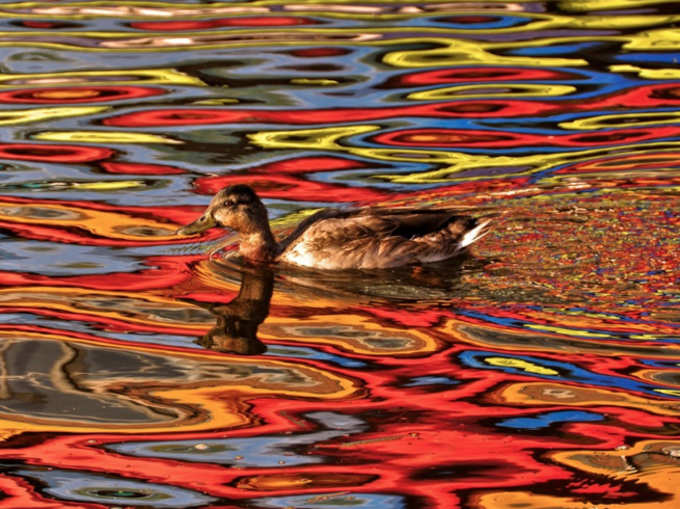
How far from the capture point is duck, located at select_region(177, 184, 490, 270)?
11000 millimetres

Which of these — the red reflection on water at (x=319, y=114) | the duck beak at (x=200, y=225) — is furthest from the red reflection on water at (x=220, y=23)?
the duck beak at (x=200, y=225)

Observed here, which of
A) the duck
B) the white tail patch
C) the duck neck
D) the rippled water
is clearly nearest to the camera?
the rippled water

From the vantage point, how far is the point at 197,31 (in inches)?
698

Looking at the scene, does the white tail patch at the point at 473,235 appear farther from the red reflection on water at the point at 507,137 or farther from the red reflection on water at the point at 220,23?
the red reflection on water at the point at 220,23

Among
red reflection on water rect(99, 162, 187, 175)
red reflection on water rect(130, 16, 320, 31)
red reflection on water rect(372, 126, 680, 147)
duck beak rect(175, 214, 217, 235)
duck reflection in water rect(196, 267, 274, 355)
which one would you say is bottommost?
duck reflection in water rect(196, 267, 274, 355)

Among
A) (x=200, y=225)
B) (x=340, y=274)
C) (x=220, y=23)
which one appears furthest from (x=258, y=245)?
(x=220, y=23)

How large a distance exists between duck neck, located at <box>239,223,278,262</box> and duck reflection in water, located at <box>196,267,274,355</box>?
212mm

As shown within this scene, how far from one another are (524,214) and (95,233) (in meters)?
3.13

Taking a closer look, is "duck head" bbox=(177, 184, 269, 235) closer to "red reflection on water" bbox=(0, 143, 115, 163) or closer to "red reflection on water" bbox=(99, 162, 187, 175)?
"red reflection on water" bbox=(99, 162, 187, 175)

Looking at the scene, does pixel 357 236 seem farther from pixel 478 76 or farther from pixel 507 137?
pixel 478 76

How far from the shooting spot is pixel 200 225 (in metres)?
11.5

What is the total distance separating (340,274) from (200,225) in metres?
1.19

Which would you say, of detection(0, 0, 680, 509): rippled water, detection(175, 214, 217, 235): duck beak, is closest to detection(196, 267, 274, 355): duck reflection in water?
detection(0, 0, 680, 509): rippled water

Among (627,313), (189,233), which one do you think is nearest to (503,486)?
(627,313)
